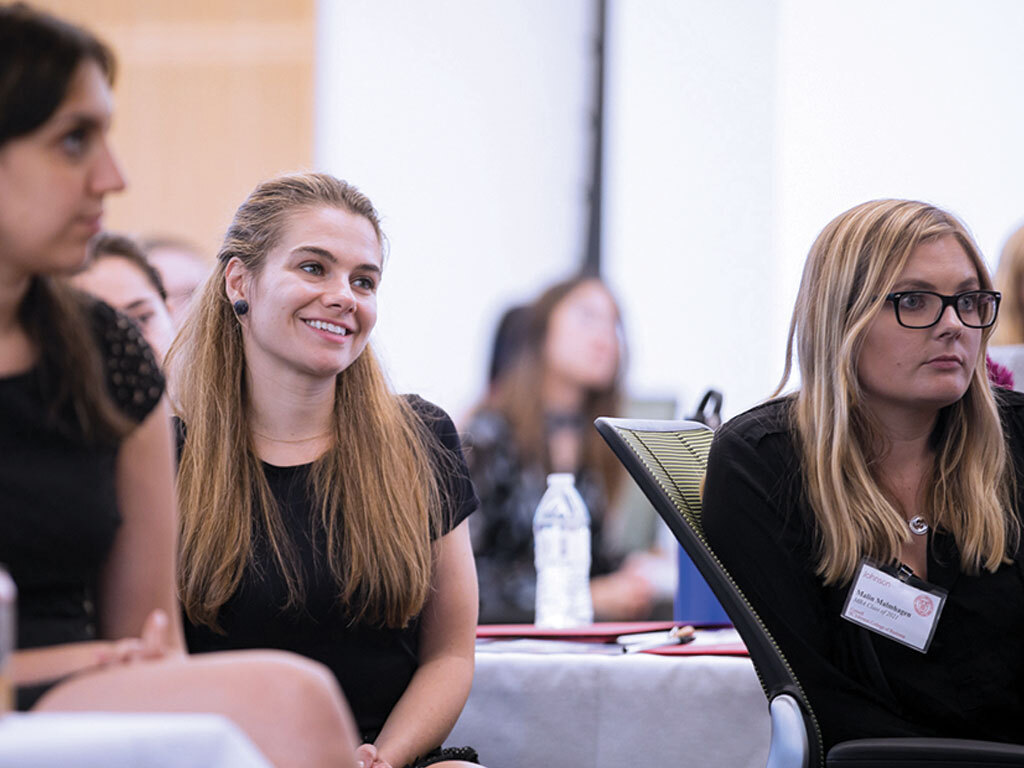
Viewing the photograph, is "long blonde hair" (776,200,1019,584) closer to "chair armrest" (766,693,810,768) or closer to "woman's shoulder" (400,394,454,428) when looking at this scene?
"chair armrest" (766,693,810,768)

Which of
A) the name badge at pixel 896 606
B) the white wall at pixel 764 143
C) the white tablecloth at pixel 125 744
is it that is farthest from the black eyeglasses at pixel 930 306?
the white wall at pixel 764 143

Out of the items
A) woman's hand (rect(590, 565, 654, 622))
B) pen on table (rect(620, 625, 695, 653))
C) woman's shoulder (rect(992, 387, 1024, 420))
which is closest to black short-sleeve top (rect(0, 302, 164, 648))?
pen on table (rect(620, 625, 695, 653))

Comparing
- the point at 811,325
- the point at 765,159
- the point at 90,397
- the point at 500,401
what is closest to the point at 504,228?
the point at 765,159

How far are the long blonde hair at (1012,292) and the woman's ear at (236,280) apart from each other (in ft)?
5.96

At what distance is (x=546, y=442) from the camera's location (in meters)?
3.76

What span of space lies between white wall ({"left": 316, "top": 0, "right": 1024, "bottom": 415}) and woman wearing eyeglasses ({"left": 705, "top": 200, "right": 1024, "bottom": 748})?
123 inches

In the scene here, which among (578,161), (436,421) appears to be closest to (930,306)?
(436,421)

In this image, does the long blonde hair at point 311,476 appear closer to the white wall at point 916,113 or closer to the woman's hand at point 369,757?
the woman's hand at point 369,757

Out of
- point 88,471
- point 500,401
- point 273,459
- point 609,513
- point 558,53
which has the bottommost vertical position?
point 609,513

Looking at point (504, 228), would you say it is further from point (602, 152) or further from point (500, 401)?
point (500, 401)

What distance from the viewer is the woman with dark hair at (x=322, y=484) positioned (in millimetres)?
1783

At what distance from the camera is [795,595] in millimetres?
1731

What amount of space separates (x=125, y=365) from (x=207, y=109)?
13.5 ft

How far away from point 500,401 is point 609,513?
1.68ft
